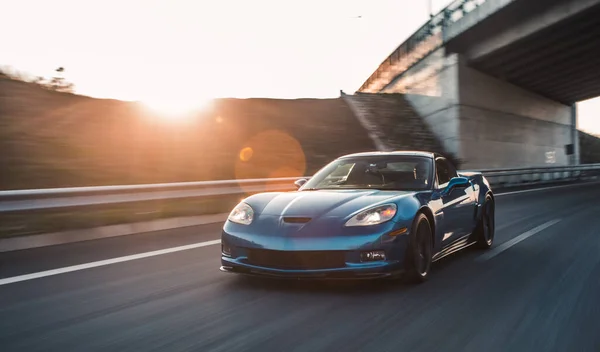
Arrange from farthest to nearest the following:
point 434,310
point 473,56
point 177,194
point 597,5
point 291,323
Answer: point 473,56 → point 597,5 → point 177,194 → point 434,310 → point 291,323

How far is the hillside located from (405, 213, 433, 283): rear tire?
9.09 m

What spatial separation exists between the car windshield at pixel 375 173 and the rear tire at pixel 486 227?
4.77 ft

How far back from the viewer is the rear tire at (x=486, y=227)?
24.3 ft

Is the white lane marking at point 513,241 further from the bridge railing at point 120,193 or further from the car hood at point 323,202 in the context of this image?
the bridge railing at point 120,193

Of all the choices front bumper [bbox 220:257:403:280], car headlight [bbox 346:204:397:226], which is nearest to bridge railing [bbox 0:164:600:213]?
front bumper [bbox 220:257:403:280]

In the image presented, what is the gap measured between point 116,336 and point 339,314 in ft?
4.92

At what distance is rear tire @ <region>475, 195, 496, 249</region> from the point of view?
292 inches

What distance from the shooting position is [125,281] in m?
5.40

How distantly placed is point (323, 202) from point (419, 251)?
3.13ft

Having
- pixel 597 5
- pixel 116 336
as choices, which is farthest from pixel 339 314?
pixel 597 5

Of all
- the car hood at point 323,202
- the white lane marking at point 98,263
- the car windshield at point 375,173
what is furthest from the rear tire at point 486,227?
the white lane marking at point 98,263

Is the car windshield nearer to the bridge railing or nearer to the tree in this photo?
the bridge railing

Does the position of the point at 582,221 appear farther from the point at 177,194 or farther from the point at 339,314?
the point at 339,314

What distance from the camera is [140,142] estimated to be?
1733 centimetres
